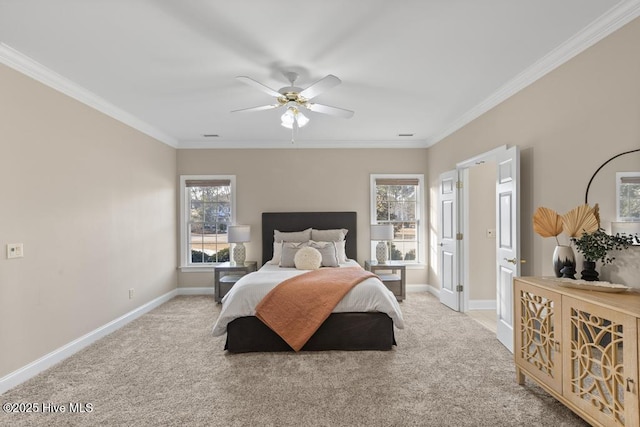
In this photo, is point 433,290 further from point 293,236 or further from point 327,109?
point 327,109

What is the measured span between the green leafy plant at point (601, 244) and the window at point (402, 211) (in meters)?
3.68

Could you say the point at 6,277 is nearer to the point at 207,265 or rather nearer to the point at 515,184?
the point at 207,265

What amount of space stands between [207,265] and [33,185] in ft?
10.5

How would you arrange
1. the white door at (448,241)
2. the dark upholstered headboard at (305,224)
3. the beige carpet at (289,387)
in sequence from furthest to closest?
1. the dark upholstered headboard at (305,224)
2. the white door at (448,241)
3. the beige carpet at (289,387)

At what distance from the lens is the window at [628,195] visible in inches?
82.5

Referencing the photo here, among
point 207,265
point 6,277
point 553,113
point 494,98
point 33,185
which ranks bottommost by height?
point 207,265

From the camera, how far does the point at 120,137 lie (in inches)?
166

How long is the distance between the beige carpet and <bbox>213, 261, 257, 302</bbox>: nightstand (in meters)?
1.37

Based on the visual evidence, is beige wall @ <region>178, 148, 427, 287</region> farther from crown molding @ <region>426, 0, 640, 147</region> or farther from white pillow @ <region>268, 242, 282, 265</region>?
crown molding @ <region>426, 0, 640, 147</region>

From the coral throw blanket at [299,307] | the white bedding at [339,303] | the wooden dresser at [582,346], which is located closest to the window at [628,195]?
the wooden dresser at [582,346]

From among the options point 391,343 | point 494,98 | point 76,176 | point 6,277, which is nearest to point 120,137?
point 76,176

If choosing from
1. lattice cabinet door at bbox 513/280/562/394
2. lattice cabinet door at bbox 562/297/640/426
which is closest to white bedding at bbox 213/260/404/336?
lattice cabinet door at bbox 513/280/562/394

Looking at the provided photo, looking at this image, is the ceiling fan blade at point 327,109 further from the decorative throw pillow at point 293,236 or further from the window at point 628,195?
the decorative throw pillow at point 293,236

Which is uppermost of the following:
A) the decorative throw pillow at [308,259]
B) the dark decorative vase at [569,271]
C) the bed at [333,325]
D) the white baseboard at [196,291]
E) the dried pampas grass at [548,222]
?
the dried pampas grass at [548,222]
